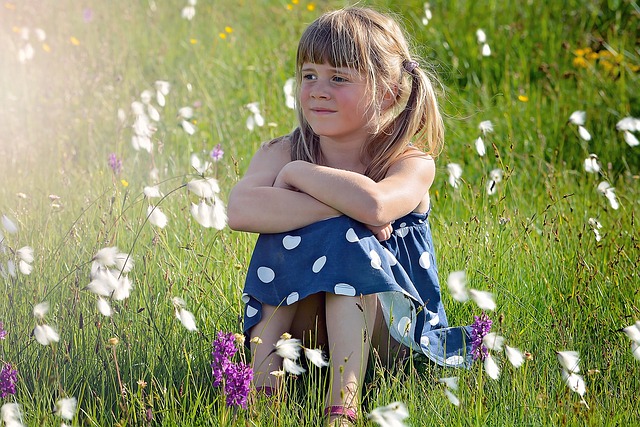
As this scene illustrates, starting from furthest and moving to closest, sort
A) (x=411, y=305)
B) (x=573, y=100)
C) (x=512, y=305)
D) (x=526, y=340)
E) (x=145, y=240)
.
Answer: (x=573, y=100)
(x=145, y=240)
(x=512, y=305)
(x=526, y=340)
(x=411, y=305)

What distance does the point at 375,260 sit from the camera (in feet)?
8.23

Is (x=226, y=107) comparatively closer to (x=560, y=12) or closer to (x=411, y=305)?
(x=560, y=12)

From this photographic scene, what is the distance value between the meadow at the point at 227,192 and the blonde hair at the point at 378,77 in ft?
1.23

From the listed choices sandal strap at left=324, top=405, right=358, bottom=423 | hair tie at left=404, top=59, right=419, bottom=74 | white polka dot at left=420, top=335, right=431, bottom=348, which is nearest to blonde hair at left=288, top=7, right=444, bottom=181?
hair tie at left=404, top=59, right=419, bottom=74

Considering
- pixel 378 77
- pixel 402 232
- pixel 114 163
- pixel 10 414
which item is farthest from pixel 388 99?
pixel 10 414

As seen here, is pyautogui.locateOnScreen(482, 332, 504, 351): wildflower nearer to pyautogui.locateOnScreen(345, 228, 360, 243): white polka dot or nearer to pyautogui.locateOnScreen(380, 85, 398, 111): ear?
pyautogui.locateOnScreen(345, 228, 360, 243): white polka dot

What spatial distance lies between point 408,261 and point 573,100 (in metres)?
2.75

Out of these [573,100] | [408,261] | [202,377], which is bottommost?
[573,100]

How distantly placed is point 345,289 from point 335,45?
2.40 ft

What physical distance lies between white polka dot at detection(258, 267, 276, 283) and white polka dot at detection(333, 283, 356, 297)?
223 millimetres

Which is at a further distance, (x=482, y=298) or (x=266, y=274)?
(x=266, y=274)

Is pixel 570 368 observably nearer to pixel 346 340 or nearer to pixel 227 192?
pixel 346 340

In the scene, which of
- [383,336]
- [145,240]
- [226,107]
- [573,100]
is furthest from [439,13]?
[383,336]

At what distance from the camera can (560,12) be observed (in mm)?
5977
